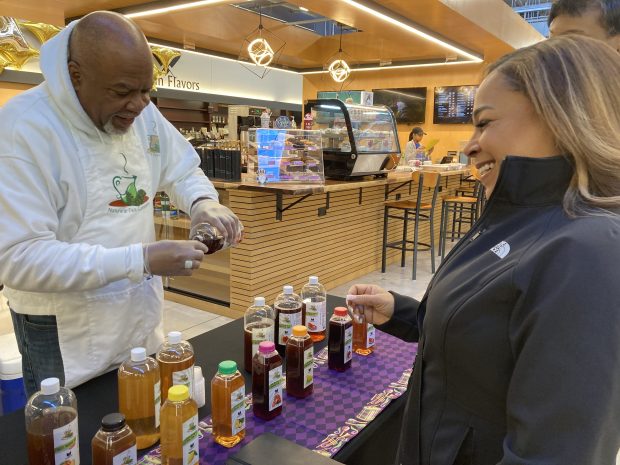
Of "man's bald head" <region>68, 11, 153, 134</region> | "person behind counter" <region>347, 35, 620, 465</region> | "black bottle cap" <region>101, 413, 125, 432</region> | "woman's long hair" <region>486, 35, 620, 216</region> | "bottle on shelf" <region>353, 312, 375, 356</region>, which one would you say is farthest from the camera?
"bottle on shelf" <region>353, 312, 375, 356</region>

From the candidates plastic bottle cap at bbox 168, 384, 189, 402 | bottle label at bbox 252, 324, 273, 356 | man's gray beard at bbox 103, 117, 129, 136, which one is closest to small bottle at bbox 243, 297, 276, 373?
bottle label at bbox 252, 324, 273, 356

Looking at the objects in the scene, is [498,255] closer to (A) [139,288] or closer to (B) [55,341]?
(A) [139,288]

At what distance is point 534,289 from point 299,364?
0.82m

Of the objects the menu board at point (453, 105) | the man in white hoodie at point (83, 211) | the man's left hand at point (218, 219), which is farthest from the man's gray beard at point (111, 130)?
the menu board at point (453, 105)

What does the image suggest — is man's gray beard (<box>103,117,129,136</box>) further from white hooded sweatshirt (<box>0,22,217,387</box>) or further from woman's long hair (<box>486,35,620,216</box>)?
woman's long hair (<box>486,35,620,216</box>)

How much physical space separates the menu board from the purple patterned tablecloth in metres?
10.0

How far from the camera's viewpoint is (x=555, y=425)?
0.76 m

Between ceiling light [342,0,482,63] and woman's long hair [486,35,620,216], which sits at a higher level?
ceiling light [342,0,482,63]

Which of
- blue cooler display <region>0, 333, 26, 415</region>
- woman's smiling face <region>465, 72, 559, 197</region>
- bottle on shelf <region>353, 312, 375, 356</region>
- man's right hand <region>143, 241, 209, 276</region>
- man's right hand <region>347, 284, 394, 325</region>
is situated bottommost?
blue cooler display <region>0, 333, 26, 415</region>

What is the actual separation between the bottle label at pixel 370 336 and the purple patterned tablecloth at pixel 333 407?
0.13 feet

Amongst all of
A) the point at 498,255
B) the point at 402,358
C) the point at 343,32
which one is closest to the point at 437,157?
the point at 343,32

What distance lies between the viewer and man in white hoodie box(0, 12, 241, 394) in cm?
127

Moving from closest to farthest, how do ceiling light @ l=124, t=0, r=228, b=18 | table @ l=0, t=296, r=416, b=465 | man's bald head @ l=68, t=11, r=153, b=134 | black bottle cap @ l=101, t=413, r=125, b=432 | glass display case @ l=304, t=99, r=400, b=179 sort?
black bottle cap @ l=101, t=413, r=125, b=432 < table @ l=0, t=296, r=416, b=465 < man's bald head @ l=68, t=11, r=153, b=134 < glass display case @ l=304, t=99, r=400, b=179 < ceiling light @ l=124, t=0, r=228, b=18

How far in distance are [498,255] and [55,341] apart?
4.24ft
